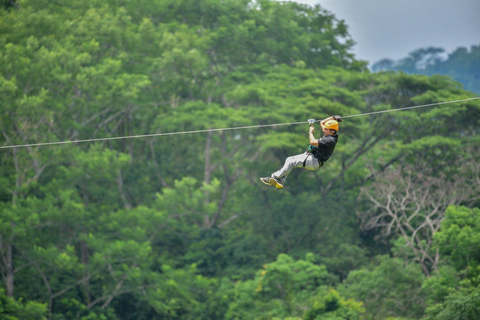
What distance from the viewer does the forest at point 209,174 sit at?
19.2 metres

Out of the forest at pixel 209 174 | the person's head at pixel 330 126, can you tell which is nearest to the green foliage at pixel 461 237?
the forest at pixel 209 174

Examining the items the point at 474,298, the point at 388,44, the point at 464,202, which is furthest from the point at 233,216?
the point at 388,44

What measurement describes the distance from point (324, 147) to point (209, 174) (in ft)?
55.1

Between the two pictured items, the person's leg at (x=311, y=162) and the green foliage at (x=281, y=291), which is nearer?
the person's leg at (x=311, y=162)

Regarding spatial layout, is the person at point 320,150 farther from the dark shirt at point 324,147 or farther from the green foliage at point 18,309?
the green foliage at point 18,309

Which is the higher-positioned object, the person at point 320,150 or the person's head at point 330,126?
the person's head at point 330,126

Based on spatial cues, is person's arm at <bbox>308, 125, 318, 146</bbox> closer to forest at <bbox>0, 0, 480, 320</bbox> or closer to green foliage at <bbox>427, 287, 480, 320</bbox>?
green foliage at <bbox>427, 287, 480, 320</bbox>

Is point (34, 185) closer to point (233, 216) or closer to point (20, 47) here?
point (20, 47)

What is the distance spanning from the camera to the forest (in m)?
19.2

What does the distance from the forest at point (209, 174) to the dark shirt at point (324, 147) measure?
967 cm

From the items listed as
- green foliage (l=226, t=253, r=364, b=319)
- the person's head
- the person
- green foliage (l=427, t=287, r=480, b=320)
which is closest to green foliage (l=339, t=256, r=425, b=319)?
green foliage (l=226, t=253, r=364, b=319)

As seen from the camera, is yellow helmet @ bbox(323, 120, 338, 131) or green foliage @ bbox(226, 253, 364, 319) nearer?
yellow helmet @ bbox(323, 120, 338, 131)

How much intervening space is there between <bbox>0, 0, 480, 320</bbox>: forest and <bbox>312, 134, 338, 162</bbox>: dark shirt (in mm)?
9669

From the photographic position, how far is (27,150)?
2031cm
